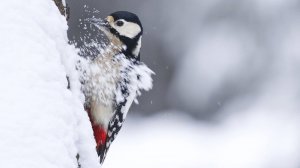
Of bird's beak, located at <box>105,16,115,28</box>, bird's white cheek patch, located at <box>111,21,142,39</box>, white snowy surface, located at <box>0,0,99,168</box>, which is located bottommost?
bird's white cheek patch, located at <box>111,21,142,39</box>

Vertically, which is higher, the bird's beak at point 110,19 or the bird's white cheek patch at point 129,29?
the bird's beak at point 110,19

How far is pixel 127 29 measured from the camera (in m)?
3.58

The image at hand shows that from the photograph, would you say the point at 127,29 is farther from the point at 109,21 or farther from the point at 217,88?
the point at 217,88

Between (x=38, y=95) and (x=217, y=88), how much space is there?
6184 mm

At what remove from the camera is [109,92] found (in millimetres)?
3422

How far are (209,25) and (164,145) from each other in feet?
4.14

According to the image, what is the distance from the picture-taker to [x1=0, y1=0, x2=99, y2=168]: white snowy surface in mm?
1782

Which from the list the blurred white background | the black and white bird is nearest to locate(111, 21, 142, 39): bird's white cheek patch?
the black and white bird

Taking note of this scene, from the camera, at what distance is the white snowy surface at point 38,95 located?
178cm

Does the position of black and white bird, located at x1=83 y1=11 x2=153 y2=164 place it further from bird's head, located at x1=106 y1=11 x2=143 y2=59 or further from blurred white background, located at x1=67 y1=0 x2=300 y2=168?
blurred white background, located at x1=67 y1=0 x2=300 y2=168

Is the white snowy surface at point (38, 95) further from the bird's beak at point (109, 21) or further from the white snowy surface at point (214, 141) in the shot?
the white snowy surface at point (214, 141)

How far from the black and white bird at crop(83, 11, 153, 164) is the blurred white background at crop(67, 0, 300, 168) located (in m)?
3.80

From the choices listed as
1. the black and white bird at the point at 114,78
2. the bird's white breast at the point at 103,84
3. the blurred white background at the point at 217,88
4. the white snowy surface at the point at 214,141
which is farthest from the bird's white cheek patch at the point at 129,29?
the white snowy surface at the point at 214,141

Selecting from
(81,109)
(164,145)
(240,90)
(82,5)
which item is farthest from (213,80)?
Answer: (81,109)
